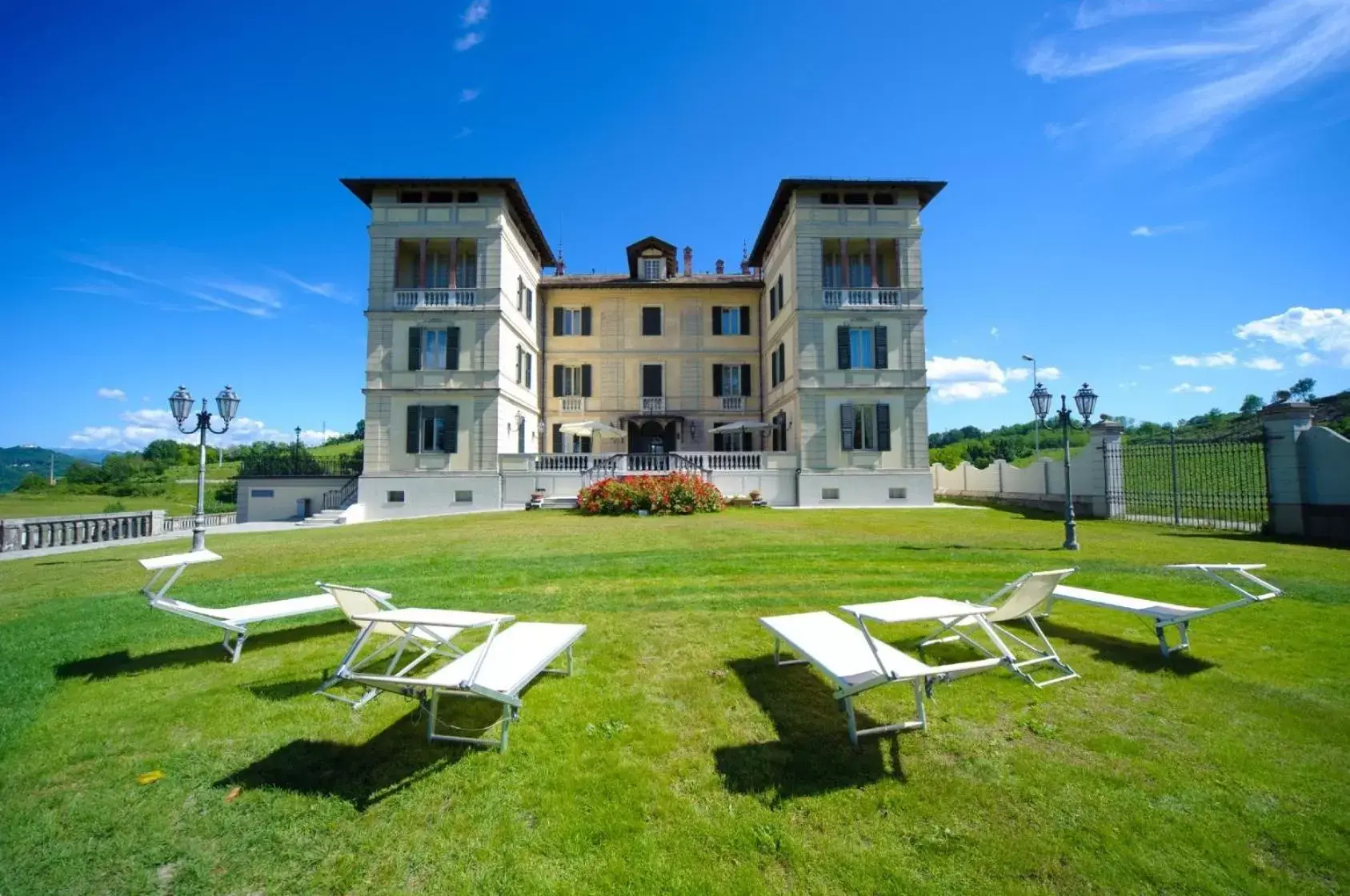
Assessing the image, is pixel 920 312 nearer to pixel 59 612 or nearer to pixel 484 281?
pixel 484 281

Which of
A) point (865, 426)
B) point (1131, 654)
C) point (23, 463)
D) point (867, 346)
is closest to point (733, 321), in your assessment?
point (867, 346)

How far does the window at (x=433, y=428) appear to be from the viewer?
2334 cm

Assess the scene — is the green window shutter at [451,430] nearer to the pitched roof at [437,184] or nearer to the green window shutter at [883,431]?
the pitched roof at [437,184]

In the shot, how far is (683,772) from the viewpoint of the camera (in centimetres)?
331

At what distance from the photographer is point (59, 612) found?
6820 millimetres

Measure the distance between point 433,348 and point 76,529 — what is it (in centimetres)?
1223

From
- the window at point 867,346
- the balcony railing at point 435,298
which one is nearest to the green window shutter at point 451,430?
the balcony railing at point 435,298

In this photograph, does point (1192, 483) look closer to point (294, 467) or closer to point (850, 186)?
point (850, 186)

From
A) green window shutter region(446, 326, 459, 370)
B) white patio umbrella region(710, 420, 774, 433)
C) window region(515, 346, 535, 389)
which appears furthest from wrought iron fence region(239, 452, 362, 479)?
white patio umbrella region(710, 420, 774, 433)

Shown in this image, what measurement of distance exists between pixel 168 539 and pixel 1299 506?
1103 inches

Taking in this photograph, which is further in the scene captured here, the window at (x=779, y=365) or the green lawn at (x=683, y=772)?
the window at (x=779, y=365)

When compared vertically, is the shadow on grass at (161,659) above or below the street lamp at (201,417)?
below

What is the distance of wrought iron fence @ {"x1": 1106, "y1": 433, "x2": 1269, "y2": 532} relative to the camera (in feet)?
46.3

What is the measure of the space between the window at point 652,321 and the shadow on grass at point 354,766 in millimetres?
26862
